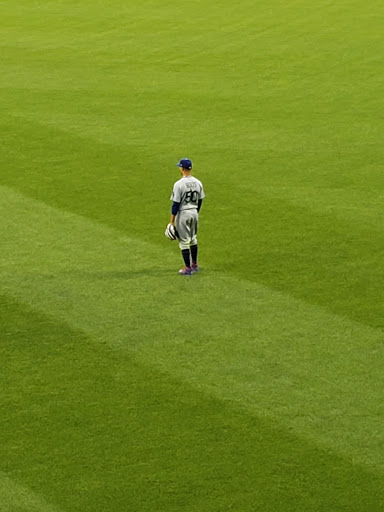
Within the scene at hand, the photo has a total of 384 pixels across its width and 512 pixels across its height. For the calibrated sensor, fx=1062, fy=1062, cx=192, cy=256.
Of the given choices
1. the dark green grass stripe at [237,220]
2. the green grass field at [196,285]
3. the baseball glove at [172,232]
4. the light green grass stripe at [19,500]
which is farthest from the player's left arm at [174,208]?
the light green grass stripe at [19,500]

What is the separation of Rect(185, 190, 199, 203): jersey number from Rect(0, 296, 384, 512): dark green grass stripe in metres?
3.36

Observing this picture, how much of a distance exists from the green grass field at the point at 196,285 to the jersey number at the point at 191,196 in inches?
46.8

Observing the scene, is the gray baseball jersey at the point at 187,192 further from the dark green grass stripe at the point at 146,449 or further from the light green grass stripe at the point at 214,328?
the dark green grass stripe at the point at 146,449

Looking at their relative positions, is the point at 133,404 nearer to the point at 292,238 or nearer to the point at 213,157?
the point at 292,238

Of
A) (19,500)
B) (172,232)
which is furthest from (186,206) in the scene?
(19,500)

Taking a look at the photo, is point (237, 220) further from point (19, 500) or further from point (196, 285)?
point (19, 500)

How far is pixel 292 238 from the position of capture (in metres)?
17.5

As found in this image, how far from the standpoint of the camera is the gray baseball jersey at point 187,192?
15578 millimetres

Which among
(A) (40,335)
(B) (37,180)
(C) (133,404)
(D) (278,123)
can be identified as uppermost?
(D) (278,123)

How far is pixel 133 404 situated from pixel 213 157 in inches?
441

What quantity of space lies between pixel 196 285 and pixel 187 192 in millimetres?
1374

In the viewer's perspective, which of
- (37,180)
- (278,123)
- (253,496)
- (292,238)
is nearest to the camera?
(253,496)

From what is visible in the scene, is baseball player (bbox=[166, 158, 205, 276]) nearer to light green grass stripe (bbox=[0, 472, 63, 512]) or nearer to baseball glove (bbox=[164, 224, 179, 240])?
baseball glove (bbox=[164, 224, 179, 240])

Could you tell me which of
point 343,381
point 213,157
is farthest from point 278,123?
point 343,381
